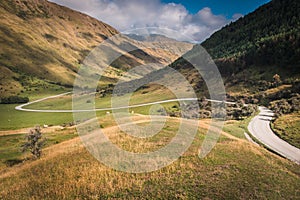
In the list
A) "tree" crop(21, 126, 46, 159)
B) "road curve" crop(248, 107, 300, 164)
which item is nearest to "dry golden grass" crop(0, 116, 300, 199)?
"road curve" crop(248, 107, 300, 164)

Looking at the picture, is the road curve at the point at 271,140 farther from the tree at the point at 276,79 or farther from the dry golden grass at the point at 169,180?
the tree at the point at 276,79

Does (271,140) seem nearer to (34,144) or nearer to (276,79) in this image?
(34,144)

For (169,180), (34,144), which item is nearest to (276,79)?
(169,180)

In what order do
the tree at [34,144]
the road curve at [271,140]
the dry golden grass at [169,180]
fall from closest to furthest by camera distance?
the dry golden grass at [169,180] < the road curve at [271,140] < the tree at [34,144]

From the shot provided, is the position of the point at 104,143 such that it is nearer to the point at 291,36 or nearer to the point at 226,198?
the point at 226,198

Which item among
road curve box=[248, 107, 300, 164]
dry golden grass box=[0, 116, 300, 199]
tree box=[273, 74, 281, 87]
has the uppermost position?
tree box=[273, 74, 281, 87]

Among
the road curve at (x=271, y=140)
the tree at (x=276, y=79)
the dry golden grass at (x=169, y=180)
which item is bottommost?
the road curve at (x=271, y=140)

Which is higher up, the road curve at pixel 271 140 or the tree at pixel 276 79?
the tree at pixel 276 79

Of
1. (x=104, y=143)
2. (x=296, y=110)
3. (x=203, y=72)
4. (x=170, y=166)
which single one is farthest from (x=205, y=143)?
(x=203, y=72)

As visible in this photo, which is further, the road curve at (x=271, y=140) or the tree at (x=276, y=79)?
the tree at (x=276, y=79)

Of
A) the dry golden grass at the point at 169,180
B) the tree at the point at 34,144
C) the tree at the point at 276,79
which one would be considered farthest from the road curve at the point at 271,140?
the tree at the point at 276,79

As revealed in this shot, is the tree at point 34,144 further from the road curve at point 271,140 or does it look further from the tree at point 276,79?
the tree at point 276,79

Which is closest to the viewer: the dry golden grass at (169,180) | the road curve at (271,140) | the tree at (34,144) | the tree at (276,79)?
the dry golden grass at (169,180)

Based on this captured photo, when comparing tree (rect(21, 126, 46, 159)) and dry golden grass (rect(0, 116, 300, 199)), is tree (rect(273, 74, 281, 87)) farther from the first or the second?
tree (rect(21, 126, 46, 159))
